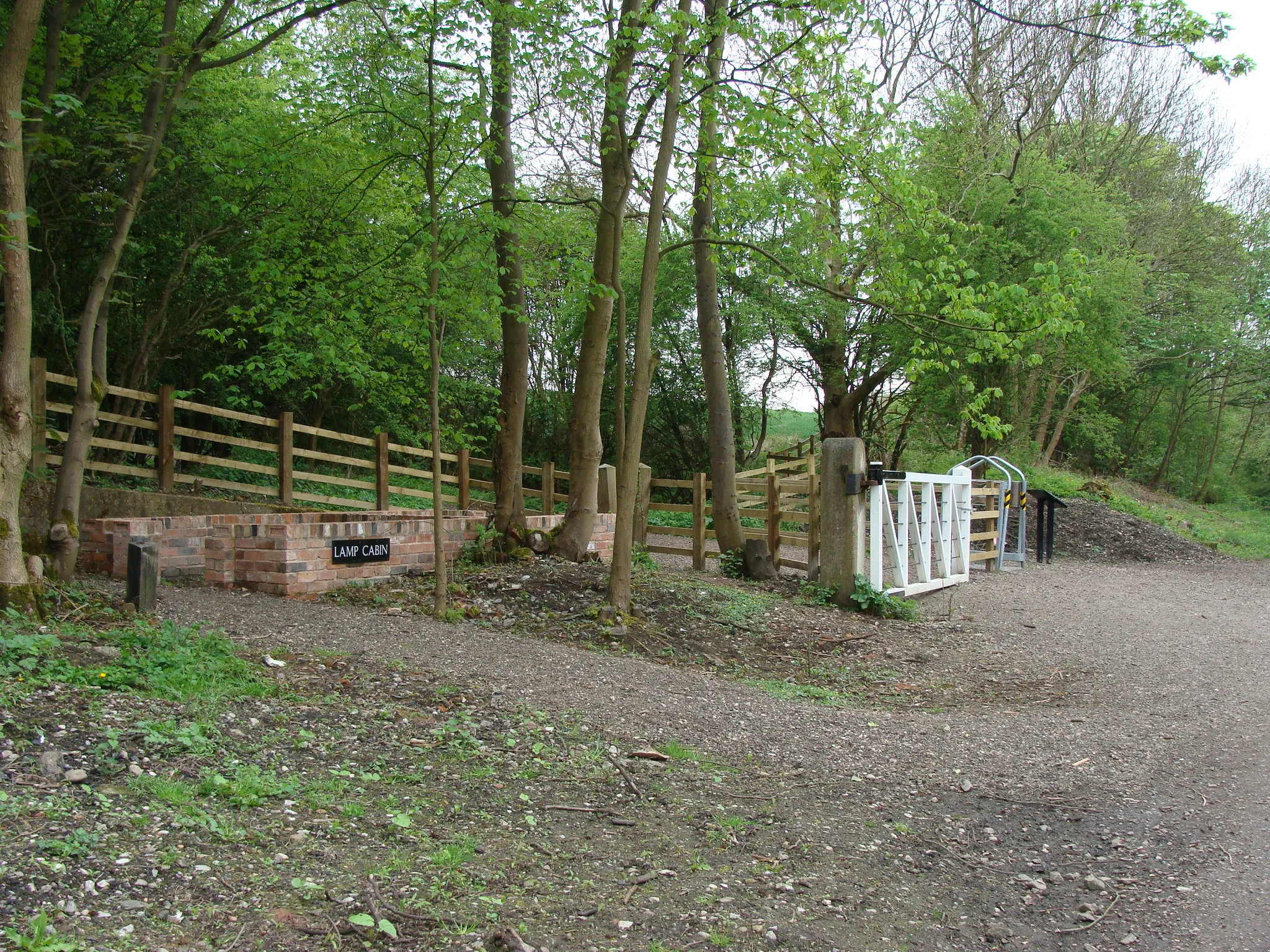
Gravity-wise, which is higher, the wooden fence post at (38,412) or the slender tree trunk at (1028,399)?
the slender tree trunk at (1028,399)

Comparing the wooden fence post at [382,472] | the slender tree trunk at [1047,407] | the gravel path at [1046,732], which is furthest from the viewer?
the slender tree trunk at [1047,407]

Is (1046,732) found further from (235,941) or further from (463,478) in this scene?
(463,478)

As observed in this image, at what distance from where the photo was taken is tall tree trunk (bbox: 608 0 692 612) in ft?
24.2

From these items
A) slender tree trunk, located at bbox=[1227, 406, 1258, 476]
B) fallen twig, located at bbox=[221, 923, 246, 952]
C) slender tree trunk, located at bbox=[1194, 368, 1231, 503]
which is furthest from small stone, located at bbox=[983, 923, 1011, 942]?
Result: slender tree trunk, located at bbox=[1227, 406, 1258, 476]

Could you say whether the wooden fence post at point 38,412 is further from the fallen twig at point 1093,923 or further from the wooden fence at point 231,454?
the fallen twig at point 1093,923

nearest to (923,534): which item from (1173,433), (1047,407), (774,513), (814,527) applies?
(814,527)

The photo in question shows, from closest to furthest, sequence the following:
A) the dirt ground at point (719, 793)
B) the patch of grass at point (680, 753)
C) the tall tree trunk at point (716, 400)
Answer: the dirt ground at point (719, 793), the patch of grass at point (680, 753), the tall tree trunk at point (716, 400)

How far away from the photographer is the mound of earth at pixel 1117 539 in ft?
56.3

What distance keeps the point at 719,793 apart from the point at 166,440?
9.31 meters

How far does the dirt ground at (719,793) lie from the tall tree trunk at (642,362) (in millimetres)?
474

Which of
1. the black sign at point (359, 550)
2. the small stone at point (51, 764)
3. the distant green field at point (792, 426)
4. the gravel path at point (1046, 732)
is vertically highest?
the distant green field at point (792, 426)

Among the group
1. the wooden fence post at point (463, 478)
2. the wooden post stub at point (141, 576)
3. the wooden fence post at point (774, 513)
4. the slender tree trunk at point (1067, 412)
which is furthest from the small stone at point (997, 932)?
the slender tree trunk at point (1067, 412)

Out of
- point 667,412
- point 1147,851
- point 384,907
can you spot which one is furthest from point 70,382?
point 667,412

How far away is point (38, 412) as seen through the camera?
30.3ft
